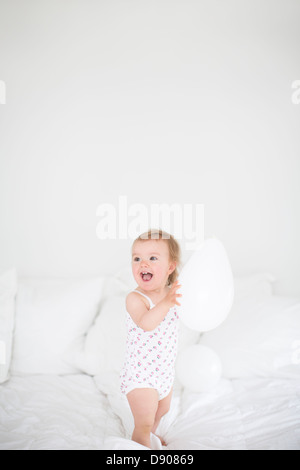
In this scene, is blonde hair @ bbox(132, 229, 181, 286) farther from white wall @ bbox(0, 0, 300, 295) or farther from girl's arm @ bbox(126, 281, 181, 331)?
white wall @ bbox(0, 0, 300, 295)

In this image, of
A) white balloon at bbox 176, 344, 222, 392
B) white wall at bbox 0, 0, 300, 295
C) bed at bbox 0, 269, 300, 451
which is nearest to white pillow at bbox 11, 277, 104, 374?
bed at bbox 0, 269, 300, 451

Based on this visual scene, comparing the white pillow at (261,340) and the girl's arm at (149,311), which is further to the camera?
the white pillow at (261,340)

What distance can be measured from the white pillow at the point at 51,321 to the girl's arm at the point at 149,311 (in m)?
0.71

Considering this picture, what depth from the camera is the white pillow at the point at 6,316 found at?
1609 millimetres

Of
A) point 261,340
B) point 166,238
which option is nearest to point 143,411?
point 166,238

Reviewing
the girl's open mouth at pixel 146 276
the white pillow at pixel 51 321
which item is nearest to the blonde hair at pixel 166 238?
the girl's open mouth at pixel 146 276

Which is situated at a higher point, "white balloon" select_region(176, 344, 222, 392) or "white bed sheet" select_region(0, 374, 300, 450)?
"white balloon" select_region(176, 344, 222, 392)

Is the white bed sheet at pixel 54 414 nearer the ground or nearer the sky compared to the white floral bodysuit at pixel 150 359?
nearer the ground

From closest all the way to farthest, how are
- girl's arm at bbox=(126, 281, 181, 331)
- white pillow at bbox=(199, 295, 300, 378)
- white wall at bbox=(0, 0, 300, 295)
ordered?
girl's arm at bbox=(126, 281, 181, 331), white pillow at bbox=(199, 295, 300, 378), white wall at bbox=(0, 0, 300, 295)

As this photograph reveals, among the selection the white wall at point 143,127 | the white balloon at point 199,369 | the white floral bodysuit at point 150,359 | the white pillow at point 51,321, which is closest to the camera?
the white floral bodysuit at point 150,359

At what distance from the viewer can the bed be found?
3.95 feet

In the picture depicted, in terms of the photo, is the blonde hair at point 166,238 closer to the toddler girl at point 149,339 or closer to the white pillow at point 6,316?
the toddler girl at point 149,339
